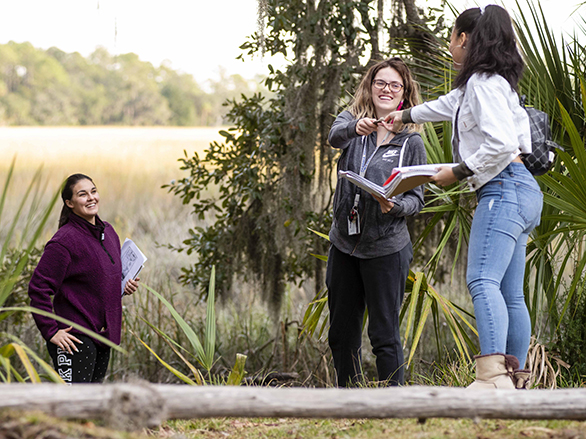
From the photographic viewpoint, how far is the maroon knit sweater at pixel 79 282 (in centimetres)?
257

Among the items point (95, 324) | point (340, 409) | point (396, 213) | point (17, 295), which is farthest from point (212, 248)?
point (340, 409)

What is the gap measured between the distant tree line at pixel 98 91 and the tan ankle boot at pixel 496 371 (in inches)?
726

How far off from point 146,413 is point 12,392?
0.35m

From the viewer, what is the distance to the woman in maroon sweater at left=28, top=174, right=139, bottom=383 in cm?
258

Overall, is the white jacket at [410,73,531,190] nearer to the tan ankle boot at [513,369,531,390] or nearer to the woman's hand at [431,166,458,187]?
the woman's hand at [431,166,458,187]

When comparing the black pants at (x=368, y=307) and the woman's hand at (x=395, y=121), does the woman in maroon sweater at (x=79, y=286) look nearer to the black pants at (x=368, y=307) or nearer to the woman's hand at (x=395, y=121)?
the black pants at (x=368, y=307)

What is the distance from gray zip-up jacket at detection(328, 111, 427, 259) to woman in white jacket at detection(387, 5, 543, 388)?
15.2 inches

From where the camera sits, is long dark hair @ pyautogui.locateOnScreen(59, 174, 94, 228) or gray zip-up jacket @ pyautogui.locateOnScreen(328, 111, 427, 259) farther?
long dark hair @ pyautogui.locateOnScreen(59, 174, 94, 228)

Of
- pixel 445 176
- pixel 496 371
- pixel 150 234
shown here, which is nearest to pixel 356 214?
pixel 445 176

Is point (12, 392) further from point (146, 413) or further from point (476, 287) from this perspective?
point (476, 287)

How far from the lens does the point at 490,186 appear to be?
7.31 ft

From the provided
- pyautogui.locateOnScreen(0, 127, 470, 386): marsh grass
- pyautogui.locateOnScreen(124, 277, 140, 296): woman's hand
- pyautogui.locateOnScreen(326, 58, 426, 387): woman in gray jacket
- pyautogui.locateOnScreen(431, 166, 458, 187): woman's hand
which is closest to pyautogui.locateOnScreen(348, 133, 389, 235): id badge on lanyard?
pyautogui.locateOnScreen(326, 58, 426, 387): woman in gray jacket

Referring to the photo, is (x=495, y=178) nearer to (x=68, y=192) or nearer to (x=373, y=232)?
(x=373, y=232)

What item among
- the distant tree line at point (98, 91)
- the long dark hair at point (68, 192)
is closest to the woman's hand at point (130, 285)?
the long dark hair at point (68, 192)
